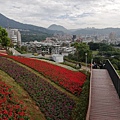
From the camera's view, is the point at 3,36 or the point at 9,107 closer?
the point at 9,107

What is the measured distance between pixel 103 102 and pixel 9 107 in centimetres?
524

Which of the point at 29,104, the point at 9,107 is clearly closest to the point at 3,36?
the point at 29,104

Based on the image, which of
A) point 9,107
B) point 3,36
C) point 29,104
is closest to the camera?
point 9,107

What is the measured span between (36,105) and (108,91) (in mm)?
5046

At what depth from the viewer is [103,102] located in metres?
11.0

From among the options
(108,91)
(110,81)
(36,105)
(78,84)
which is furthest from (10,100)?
(110,81)

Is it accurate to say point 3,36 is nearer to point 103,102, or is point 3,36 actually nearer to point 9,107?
point 103,102

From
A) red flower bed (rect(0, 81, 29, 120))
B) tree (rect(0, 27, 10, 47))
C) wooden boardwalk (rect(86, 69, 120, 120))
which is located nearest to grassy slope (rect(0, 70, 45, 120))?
red flower bed (rect(0, 81, 29, 120))

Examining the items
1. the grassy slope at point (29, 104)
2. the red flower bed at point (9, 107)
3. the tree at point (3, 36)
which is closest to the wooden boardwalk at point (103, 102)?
the grassy slope at point (29, 104)

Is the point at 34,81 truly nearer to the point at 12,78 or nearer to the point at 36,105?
the point at 12,78

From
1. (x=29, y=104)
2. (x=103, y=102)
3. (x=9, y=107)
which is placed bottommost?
(x=103, y=102)

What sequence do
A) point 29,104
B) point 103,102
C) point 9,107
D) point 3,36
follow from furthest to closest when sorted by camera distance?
1. point 3,36
2. point 103,102
3. point 29,104
4. point 9,107

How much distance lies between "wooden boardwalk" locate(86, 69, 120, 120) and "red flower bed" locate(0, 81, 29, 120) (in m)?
2.89

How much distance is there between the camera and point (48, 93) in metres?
12.4
